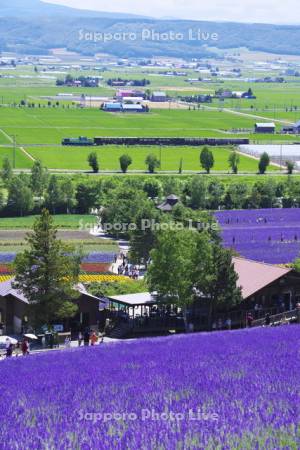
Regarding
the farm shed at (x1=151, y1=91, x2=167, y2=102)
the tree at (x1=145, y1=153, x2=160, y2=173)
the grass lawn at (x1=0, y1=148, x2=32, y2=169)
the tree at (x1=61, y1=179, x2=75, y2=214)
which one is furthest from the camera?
the farm shed at (x1=151, y1=91, x2=167, y2=102)

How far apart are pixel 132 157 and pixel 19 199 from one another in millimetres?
36012

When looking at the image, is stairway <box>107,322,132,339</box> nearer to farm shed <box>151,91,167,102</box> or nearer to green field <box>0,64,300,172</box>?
green field <box>0,64,300,172</box>

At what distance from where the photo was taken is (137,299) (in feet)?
99.2

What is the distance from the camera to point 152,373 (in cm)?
1449

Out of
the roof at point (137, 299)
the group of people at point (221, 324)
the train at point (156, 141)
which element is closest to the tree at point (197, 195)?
the roof at point (137, 299)

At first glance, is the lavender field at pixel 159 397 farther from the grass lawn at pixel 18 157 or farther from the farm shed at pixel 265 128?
the farm shed at pixel 265 128

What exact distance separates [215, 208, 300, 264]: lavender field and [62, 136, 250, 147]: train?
153 ft

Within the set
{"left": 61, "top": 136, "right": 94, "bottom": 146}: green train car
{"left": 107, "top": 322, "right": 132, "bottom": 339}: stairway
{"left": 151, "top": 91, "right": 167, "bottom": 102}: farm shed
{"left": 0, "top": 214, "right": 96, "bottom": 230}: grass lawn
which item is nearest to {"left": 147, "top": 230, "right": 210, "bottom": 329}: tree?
{"left": 107, "top": 322, "right": 132, "bottom": 339}: stairway

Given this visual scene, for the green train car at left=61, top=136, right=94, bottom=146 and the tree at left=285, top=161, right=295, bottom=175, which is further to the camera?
the green train car at left=61, top=136, right=94, bottom=146

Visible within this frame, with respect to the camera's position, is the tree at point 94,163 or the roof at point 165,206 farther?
the tree at point 94,163

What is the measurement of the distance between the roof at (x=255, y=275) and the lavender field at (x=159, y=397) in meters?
10.9

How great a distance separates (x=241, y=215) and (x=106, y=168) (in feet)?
92.4

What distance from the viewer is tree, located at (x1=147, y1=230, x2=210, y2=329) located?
2850cm

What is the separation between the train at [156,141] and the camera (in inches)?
4314
